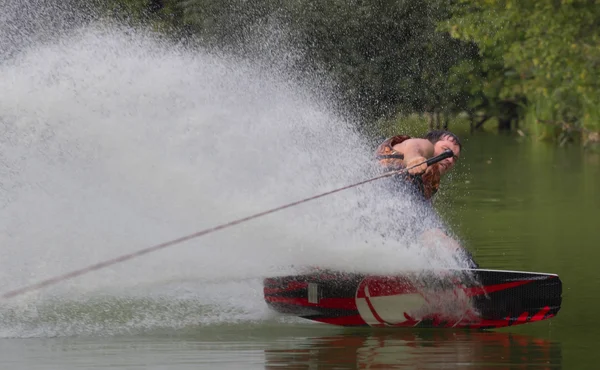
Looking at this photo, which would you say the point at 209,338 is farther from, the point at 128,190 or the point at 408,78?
the point at 408,78

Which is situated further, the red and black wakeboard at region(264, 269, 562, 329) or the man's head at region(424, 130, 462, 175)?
the man's head at region(424, 130, 462, 175)

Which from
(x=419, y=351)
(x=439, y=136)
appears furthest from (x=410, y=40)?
(x=419, y=351)

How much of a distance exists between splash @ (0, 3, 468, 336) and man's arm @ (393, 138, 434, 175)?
380 mm

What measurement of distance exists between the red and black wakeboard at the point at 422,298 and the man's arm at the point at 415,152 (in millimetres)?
946

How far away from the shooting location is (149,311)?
10.3 metres

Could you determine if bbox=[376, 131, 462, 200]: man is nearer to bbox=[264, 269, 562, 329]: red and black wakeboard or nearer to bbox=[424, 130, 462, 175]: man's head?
bbox=[424, 130, 462, 175]: man's head

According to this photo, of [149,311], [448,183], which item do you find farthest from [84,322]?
[448,183]

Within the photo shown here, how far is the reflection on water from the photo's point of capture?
27.7 feet

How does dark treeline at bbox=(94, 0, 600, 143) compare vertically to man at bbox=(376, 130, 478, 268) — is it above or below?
above

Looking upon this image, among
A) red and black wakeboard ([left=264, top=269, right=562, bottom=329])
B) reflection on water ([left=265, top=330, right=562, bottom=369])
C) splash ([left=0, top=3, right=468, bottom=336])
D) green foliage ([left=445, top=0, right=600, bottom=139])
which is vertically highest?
green foliage ([left=445, top=0, right=600, bottom=139])

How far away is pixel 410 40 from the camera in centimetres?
3775

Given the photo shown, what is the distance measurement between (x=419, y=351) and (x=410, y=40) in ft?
96.3

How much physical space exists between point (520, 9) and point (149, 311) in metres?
23.2

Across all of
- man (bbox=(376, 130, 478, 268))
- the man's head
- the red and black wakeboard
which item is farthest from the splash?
the man's head
